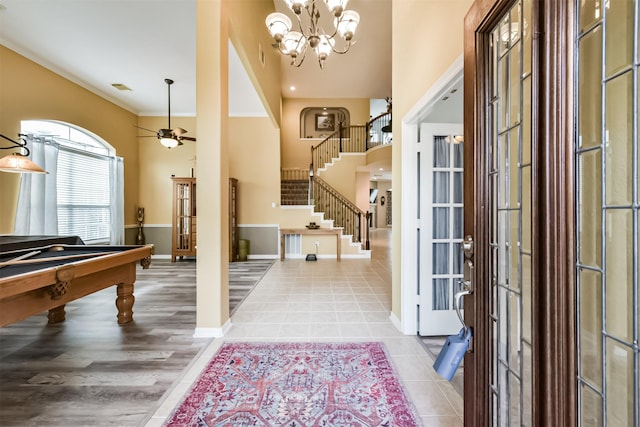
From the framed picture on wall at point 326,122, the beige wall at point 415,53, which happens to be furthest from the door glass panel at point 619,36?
the framed picture on wall at point 326,122

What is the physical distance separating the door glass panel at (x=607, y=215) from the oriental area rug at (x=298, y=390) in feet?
4.09

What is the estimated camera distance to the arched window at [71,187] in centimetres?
429

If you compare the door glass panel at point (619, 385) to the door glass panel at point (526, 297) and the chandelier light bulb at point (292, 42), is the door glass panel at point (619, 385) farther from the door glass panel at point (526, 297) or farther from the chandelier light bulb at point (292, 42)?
the chandelier light bulb at point (292, 42)

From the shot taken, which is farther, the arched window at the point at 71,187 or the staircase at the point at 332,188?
the staircase at the point at 332,188

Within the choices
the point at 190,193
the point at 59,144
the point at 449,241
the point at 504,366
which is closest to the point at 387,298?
the point at 449,241

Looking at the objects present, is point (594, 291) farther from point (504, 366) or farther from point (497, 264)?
point (504, 366)

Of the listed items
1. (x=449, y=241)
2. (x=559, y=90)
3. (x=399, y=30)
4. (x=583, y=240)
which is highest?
(x=399, y=30)

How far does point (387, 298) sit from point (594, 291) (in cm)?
335

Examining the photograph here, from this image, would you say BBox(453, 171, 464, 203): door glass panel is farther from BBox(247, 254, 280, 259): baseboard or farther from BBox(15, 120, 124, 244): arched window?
BBox(15, 120, 124, 244): arched window

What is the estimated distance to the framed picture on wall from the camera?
10.2 metres

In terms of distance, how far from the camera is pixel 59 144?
189 inches

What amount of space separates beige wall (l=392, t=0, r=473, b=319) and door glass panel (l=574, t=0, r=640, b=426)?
1.14 metres

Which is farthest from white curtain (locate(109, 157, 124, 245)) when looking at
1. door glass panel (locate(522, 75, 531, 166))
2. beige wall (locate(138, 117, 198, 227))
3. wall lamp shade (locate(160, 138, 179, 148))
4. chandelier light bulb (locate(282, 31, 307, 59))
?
door glass panel (locate(522, 75, 531, 166))

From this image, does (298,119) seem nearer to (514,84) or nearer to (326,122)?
(326,122)
